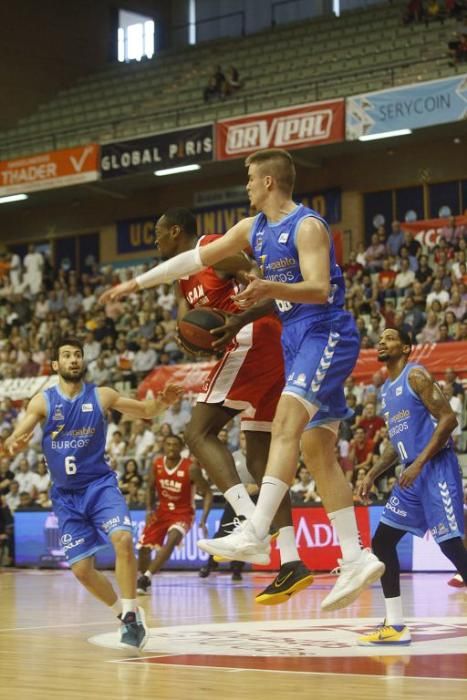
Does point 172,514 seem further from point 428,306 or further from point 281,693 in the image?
point 281,693

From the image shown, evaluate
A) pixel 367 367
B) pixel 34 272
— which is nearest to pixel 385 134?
pixel 367 367

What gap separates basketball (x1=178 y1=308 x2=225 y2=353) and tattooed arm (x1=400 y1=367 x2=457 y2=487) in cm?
216

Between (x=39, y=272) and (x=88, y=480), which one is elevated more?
(x=39, y=272)

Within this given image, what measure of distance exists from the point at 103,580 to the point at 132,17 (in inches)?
1098

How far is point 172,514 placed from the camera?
47.4ft

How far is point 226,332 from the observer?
6094mm

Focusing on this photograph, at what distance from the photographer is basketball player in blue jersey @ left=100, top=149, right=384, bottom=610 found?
19.4 feet

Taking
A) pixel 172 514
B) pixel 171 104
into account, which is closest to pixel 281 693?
pixel 172 514

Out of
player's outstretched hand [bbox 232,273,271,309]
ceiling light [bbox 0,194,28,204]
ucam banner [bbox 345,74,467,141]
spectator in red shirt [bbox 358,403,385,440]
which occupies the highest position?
ceiling light [bbox 0,194,28,204]

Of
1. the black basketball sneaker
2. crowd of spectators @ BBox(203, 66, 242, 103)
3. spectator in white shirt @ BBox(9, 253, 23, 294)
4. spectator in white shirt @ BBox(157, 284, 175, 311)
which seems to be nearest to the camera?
the black basketball sneaker

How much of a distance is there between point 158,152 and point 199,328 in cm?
1974

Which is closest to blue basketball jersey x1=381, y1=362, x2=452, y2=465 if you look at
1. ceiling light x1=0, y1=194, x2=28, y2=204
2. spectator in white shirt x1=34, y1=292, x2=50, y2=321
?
spectator in white shirt x1=34, y1=292, x2=50, y2=321

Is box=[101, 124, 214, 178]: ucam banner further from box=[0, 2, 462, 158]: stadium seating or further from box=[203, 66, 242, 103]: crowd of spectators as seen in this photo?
box=[203, 66, 242, 103]: crowd of spectators

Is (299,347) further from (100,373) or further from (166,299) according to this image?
(166,299)
